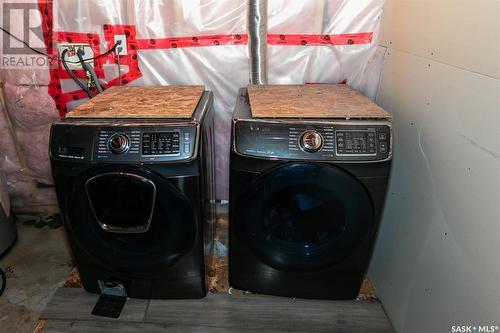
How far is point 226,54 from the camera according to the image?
1696 millimetres

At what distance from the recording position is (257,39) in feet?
5.41

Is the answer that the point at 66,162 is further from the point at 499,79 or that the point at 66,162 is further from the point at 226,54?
the point at 499,79

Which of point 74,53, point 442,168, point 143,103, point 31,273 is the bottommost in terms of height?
point 31,273

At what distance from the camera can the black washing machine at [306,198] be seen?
113cm

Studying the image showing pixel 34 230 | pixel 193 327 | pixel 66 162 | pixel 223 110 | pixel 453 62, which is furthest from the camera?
pixel 34 230

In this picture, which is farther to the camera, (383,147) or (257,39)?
(257,39)

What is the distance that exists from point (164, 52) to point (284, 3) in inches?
26.6

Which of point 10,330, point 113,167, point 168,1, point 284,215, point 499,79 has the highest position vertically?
point 168,1

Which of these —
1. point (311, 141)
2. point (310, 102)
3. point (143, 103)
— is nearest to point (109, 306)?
point (143, 103)

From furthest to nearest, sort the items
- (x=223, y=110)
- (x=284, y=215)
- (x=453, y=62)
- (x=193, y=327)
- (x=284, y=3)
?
(x=223, y=110)
(x=284, y=3)
(x=193, y=327)
(x=284, y=215)
(x=453, y=62)

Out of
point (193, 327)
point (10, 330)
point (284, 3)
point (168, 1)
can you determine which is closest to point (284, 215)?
point (193, 327)

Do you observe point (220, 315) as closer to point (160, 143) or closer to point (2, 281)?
point (160, 143)

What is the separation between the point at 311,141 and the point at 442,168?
1.49 feet

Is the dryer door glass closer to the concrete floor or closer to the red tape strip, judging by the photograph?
the concrete floor
